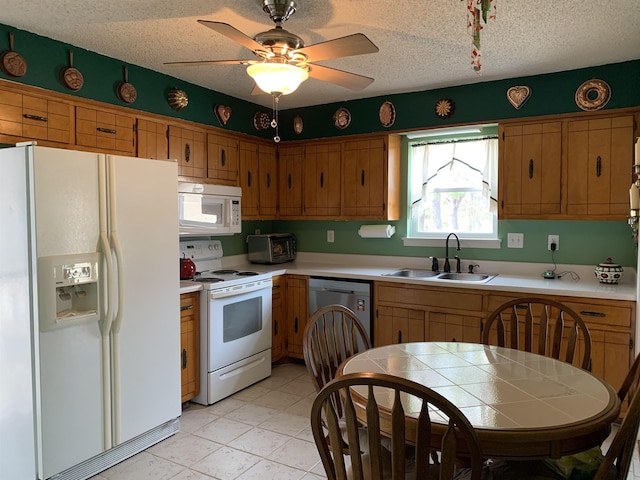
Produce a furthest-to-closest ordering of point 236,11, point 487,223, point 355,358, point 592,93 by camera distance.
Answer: point 487,223
point 592,93
point 236,11
point 355,358

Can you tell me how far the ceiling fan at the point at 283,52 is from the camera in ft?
6.54

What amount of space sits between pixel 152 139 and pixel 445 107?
236 centimetres

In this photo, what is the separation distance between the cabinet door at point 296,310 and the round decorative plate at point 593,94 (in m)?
2.54

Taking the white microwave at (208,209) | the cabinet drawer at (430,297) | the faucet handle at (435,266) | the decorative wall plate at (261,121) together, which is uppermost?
the decorative wall plate at (261,121)

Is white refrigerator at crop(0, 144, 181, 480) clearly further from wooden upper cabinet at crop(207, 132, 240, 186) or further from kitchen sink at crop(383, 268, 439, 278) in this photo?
kitchen sink at crop(383, 268, 439, 278)

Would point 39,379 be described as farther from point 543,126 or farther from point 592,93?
point 592,93

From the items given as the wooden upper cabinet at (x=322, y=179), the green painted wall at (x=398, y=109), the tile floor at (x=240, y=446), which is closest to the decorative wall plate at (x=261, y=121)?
the green painted wall at (x=398, y=109)

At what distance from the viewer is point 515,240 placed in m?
3.76

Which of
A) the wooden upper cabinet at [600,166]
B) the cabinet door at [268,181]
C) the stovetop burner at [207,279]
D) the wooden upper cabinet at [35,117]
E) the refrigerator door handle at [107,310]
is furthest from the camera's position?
the cabinet door at [268,181]

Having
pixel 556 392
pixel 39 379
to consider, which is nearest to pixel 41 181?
pixel 39 379

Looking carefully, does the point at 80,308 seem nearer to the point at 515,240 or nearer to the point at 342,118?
the point at 342,118

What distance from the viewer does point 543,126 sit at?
11.2ft

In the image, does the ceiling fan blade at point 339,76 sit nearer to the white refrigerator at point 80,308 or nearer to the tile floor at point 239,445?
the white refrigerator at point 80,308

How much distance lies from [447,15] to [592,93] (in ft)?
5.14
